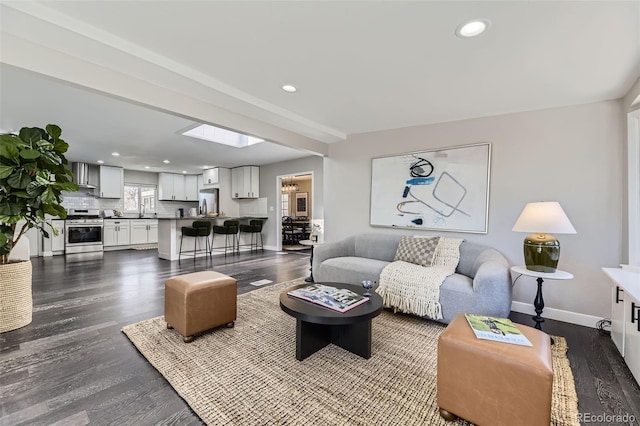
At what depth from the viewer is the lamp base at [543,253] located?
2.46 meters

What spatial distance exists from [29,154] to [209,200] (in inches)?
265

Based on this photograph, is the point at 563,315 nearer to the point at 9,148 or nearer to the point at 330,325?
the point at 330,325

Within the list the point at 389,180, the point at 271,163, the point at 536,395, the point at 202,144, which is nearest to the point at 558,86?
the point at 389,180

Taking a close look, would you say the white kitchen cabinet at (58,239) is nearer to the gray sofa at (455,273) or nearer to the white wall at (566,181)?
the gray sofa at (455,273)

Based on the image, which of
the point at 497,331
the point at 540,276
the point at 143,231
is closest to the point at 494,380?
the point at 497,331

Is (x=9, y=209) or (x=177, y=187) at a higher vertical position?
(x=177, y=187)

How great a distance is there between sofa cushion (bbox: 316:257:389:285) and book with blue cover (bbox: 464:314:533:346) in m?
1.52

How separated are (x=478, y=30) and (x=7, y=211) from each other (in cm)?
386

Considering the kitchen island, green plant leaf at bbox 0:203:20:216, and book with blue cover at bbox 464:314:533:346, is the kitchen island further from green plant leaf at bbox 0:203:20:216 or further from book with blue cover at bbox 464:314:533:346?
book with blue cover at bbox 464:314:533:346

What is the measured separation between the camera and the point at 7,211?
90.2 inches

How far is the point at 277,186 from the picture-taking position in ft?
24.6

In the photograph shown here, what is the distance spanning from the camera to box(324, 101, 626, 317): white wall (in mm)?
2729

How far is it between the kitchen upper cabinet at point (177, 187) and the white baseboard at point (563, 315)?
368 inches

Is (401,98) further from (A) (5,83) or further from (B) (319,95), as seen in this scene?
(A) (5,83)
